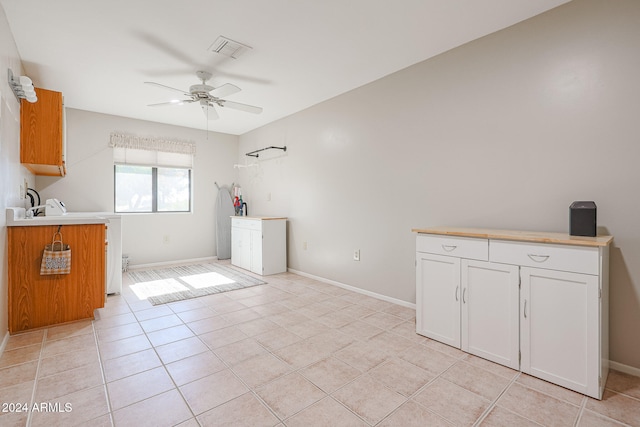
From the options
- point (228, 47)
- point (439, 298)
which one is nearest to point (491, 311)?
point (439, 298)

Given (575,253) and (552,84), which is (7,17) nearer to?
(552,84)

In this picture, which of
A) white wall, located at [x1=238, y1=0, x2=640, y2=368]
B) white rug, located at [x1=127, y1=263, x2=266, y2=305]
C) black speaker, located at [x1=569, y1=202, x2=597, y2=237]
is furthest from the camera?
white rug, located at [x1=127, y1=263, x2=266, y2=305]

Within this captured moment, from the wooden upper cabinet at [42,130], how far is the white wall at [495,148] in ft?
9.46

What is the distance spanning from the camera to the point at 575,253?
1725 mm

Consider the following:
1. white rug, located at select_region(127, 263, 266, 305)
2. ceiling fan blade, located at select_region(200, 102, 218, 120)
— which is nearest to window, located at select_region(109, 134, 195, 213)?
white rug, located at select_region(127, 263, 266, 305)

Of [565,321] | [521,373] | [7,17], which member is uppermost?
→ [7,17]

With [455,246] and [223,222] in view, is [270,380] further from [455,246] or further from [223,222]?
[223,222]

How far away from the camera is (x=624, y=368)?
1.94 m

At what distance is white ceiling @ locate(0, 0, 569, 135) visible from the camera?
2176 mm

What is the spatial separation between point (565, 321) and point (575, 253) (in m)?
0.40

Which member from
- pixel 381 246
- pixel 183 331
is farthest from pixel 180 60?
pixel 381 246

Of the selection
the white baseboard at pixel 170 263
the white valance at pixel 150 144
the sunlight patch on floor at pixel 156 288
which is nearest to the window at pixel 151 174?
the white valance at pixel 150 144

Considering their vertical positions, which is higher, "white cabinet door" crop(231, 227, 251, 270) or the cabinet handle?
the cabinet handle

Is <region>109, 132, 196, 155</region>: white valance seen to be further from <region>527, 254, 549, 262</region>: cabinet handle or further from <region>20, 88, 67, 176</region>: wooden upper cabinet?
<region>527, 254, 549, 262</region>: cabinet handle
